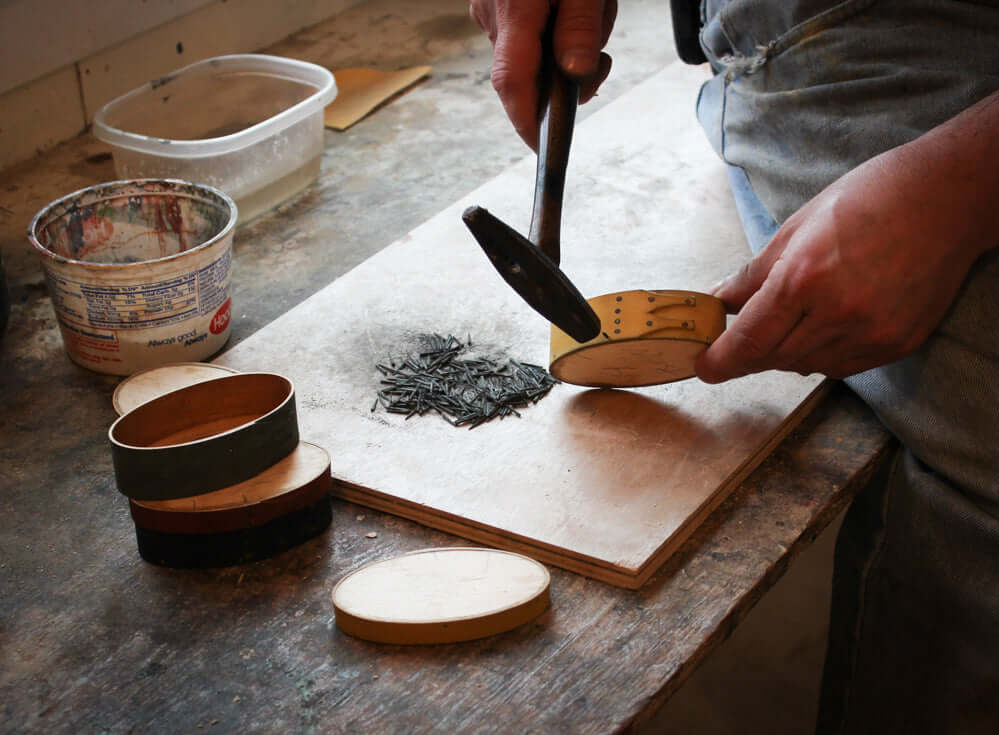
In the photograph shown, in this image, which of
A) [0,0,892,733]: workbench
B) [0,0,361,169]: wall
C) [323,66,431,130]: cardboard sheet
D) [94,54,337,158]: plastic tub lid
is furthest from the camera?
[323,66,431,130]: cardboard sheet

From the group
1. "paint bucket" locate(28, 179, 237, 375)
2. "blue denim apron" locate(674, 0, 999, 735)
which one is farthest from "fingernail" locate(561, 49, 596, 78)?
"paint bucket" locate(28, 179, 237, 375)

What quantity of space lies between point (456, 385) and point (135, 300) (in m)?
0.42

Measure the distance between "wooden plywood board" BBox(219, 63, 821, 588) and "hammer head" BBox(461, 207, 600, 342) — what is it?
0.54ft

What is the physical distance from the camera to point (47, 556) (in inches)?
41.4

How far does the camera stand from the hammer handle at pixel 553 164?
44.0 inches

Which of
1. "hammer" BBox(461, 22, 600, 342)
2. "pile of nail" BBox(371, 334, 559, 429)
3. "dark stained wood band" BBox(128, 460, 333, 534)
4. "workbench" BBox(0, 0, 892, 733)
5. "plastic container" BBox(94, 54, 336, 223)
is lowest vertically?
"workbench" BBox(0, 0, 892, 733)

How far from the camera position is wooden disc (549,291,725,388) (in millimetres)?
1157

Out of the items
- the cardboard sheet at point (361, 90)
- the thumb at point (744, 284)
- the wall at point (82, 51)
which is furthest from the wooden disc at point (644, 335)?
the wall at point (82, 51)

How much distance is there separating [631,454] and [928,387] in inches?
13.9

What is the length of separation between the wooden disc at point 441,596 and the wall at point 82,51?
139 cm

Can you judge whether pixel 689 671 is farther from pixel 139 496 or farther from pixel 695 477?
pixel 139 496

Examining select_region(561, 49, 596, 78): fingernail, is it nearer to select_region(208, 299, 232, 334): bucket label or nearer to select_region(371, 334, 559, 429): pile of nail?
select_region(371, 334, 559, 429): pile of nail

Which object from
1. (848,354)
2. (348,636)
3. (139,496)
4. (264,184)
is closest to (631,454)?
(848,354)

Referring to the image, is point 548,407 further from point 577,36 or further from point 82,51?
point 82,51
